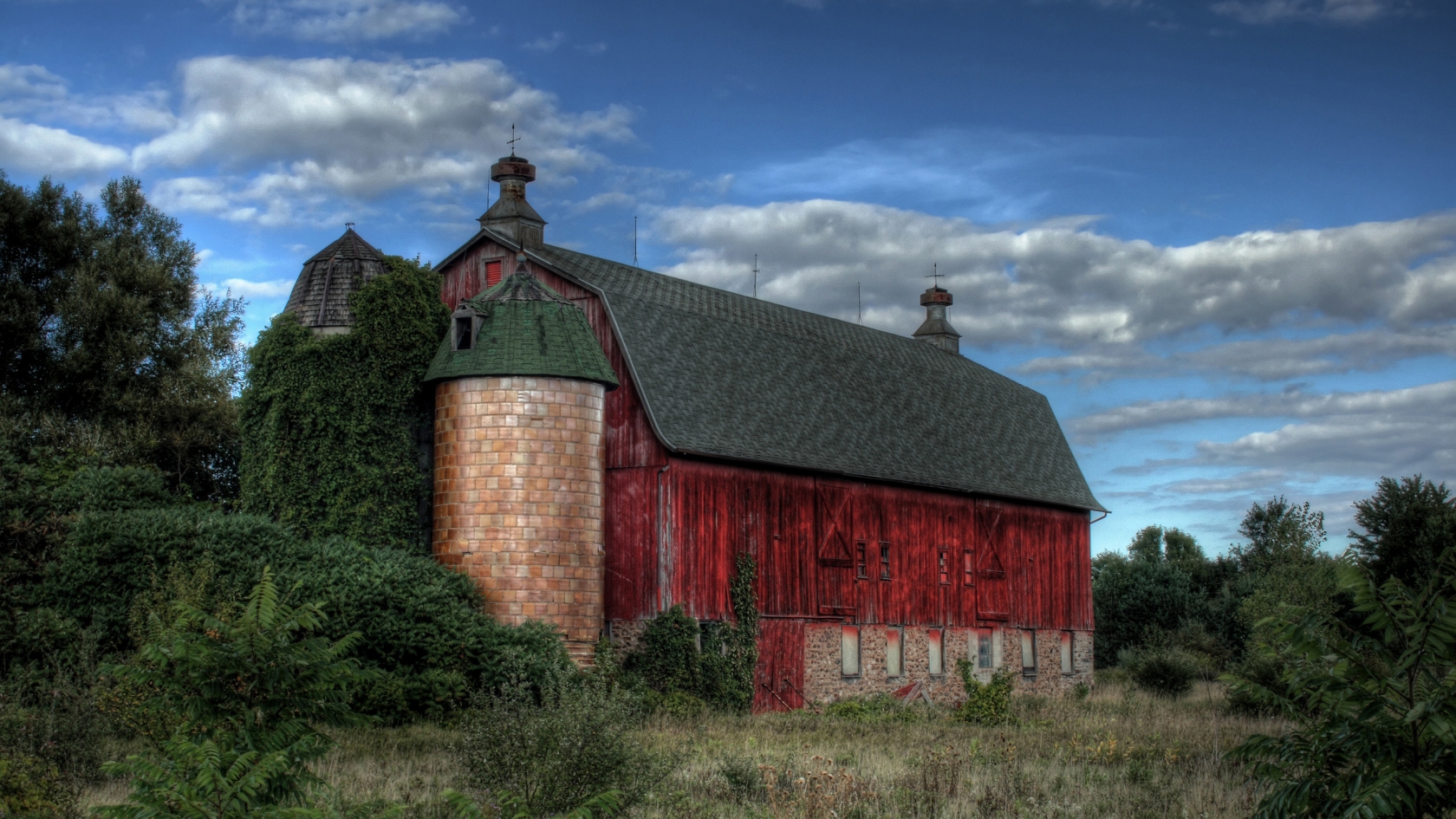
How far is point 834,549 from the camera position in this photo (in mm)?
29391

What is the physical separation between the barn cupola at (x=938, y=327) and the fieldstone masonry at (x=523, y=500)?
19787 mm

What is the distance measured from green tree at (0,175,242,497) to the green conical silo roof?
409 inches

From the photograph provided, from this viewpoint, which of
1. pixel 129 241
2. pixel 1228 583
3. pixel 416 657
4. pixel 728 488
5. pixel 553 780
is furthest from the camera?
pixel 1228 583

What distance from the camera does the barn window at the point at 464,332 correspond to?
25422 millimetres

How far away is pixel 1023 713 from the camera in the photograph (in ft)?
86.2

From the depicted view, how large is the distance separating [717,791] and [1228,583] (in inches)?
1692

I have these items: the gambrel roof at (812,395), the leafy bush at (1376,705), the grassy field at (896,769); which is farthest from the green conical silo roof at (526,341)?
the leafy bush at (1376,705)

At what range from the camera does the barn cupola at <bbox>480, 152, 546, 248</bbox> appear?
99.0 ft

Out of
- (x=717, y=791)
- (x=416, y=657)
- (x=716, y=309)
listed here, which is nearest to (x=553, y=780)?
(x=717, y=791)

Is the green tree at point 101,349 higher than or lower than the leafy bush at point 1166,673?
higher

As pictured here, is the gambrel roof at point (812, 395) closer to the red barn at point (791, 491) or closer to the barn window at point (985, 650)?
the red barn at point (791, 491)

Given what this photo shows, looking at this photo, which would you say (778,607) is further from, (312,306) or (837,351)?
(312,306)

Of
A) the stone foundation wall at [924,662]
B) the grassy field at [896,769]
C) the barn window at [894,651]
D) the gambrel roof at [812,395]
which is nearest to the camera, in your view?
the grassy field at [896,769]

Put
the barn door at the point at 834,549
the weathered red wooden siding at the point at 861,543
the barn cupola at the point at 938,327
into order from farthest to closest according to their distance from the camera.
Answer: the barn cupola at the point at 938,327
the barn door at the point at 834,549
the weathered red wooden siding at the point at 861,543
